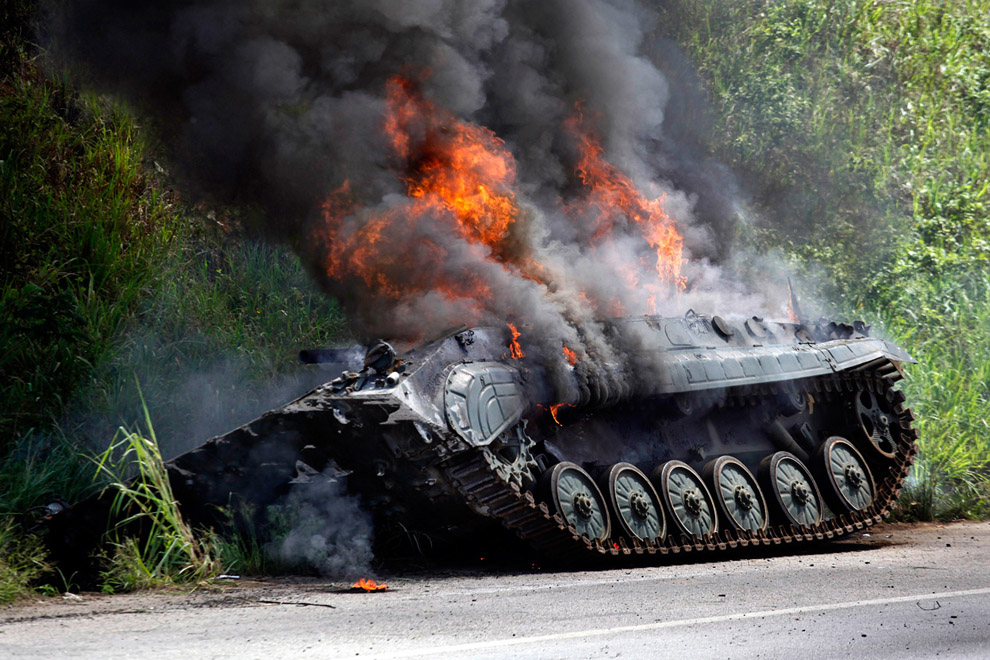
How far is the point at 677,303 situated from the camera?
14.0 metres

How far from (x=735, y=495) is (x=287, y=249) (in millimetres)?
6538

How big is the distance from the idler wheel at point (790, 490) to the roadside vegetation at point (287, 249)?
3.39m

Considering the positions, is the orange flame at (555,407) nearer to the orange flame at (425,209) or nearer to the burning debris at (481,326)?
the burning debris at (481,326)

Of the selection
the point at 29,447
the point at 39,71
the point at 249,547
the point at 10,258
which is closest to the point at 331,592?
the point at 249,547

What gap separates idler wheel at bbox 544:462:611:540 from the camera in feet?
29.3

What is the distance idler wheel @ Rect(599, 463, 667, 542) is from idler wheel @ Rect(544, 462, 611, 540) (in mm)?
145

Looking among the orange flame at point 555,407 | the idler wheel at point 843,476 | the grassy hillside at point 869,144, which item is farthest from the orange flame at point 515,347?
the grassy hillside at point 869,144

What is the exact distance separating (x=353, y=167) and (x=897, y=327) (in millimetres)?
13177

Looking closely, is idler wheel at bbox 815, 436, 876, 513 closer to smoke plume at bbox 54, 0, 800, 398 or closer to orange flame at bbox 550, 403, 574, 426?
smoke plume at bbox 54, 0, 800, 398

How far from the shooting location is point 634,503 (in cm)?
962

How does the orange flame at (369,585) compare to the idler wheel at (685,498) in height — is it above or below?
below

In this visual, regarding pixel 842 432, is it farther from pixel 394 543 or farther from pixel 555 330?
pixel 394 543

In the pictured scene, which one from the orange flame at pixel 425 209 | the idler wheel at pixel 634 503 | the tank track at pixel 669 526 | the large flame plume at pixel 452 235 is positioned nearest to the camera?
the tank track at pixel 669 526

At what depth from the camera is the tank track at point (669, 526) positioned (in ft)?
27.3
